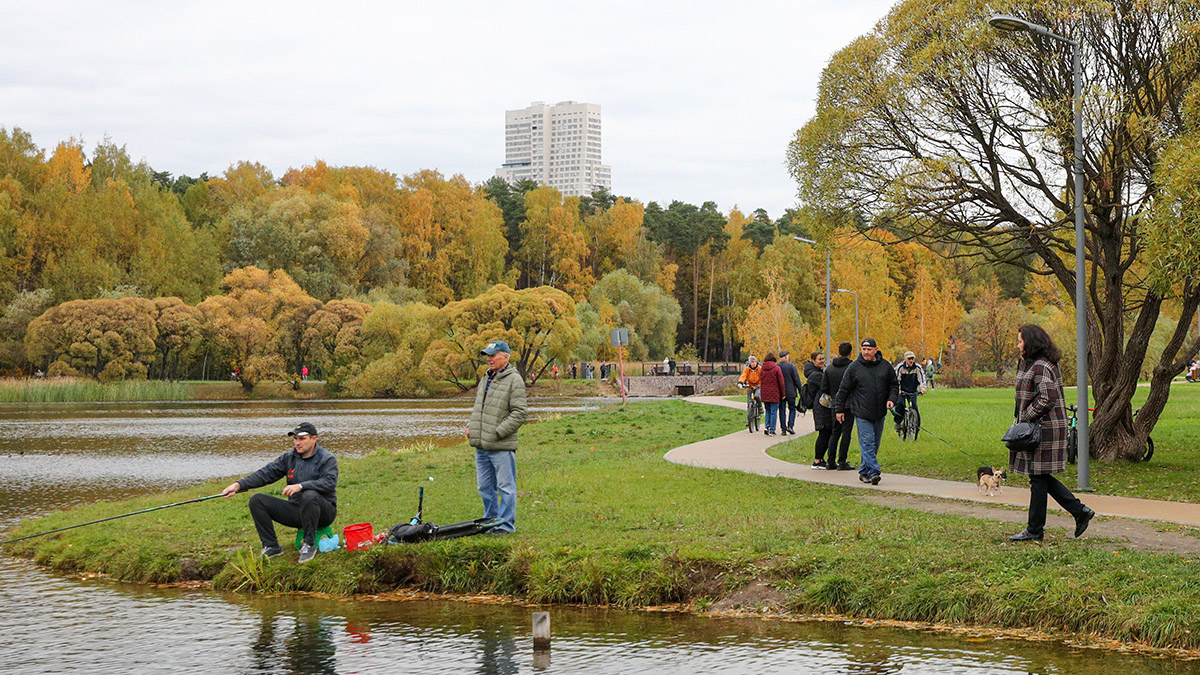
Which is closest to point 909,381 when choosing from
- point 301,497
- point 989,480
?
point 989,480

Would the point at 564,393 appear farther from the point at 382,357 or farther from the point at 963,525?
the point at 963,525

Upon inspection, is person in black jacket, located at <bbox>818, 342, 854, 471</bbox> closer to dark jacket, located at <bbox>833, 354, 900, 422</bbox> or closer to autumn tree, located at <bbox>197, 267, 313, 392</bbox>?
dark jacket, located at <bbox>833, 354, 900, 422</bbox>

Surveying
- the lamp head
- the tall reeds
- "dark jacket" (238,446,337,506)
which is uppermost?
the lamp head

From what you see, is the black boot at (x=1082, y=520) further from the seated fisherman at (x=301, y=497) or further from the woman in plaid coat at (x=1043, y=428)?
the seated fisherman at (x=301, y=497)

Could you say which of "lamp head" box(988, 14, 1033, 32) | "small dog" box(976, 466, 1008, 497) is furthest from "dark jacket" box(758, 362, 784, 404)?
"lamp head" box(988, 14, 1033, 32)

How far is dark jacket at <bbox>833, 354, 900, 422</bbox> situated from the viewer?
1438 centimetres

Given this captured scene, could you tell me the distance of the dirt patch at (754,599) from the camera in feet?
29.0

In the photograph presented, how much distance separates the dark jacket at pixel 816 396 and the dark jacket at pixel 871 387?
1.77m

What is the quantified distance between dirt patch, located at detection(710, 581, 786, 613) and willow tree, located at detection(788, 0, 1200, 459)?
8661 millimetres

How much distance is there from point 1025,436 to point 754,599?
112 inches

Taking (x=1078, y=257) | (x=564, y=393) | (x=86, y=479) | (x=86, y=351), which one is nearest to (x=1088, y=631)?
(x=1078, y=257)

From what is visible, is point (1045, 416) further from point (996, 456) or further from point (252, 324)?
point (252, 324)

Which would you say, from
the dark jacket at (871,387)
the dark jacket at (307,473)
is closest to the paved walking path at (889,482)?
the dark jacket at (871,387)

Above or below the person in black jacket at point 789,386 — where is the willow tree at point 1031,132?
above
